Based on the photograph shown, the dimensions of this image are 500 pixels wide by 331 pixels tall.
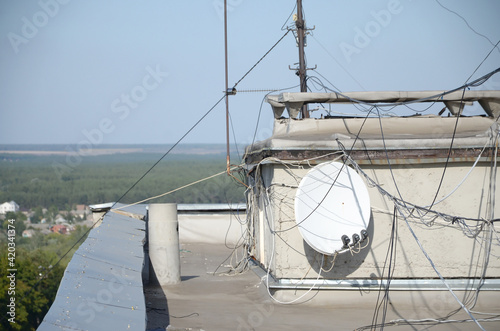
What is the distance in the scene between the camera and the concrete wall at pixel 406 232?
32.4 ft

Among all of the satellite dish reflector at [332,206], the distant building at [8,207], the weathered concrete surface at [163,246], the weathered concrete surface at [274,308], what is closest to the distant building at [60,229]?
the distant building at [8,207]

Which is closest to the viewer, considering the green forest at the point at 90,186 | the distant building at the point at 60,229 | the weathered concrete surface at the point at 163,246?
the weathered concrete surface at the point at 163,246

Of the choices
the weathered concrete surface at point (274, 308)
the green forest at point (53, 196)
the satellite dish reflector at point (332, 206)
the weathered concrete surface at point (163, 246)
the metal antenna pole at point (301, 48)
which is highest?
the metal antenna pole at point (301, 48)

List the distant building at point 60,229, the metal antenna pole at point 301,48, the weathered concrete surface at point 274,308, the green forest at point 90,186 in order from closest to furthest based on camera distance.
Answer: the weathered concrete surface at point 274,308 → the metal antenna pole at point 301,48 → the distant building at point 60,229 → the green forest at point 90,186

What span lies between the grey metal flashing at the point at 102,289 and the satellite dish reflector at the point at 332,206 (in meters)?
2.52

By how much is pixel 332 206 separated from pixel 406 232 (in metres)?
1.39

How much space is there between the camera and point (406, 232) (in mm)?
10062

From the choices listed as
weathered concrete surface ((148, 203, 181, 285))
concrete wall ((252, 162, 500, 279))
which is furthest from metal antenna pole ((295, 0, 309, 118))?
concrete wall ((252, 162, 500, 279))

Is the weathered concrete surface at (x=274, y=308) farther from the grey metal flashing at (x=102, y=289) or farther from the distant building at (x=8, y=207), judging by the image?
the distant building at (x=8, y=207)

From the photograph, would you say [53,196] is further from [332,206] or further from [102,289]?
[102,289]

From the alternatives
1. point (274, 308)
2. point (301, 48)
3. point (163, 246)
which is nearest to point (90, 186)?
point (301, 48)

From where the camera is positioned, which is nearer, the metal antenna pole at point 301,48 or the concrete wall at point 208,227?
the concrete wall at point 208,227

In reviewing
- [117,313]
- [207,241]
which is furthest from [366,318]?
[207,241]

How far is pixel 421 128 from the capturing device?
A: 10.8 metres
